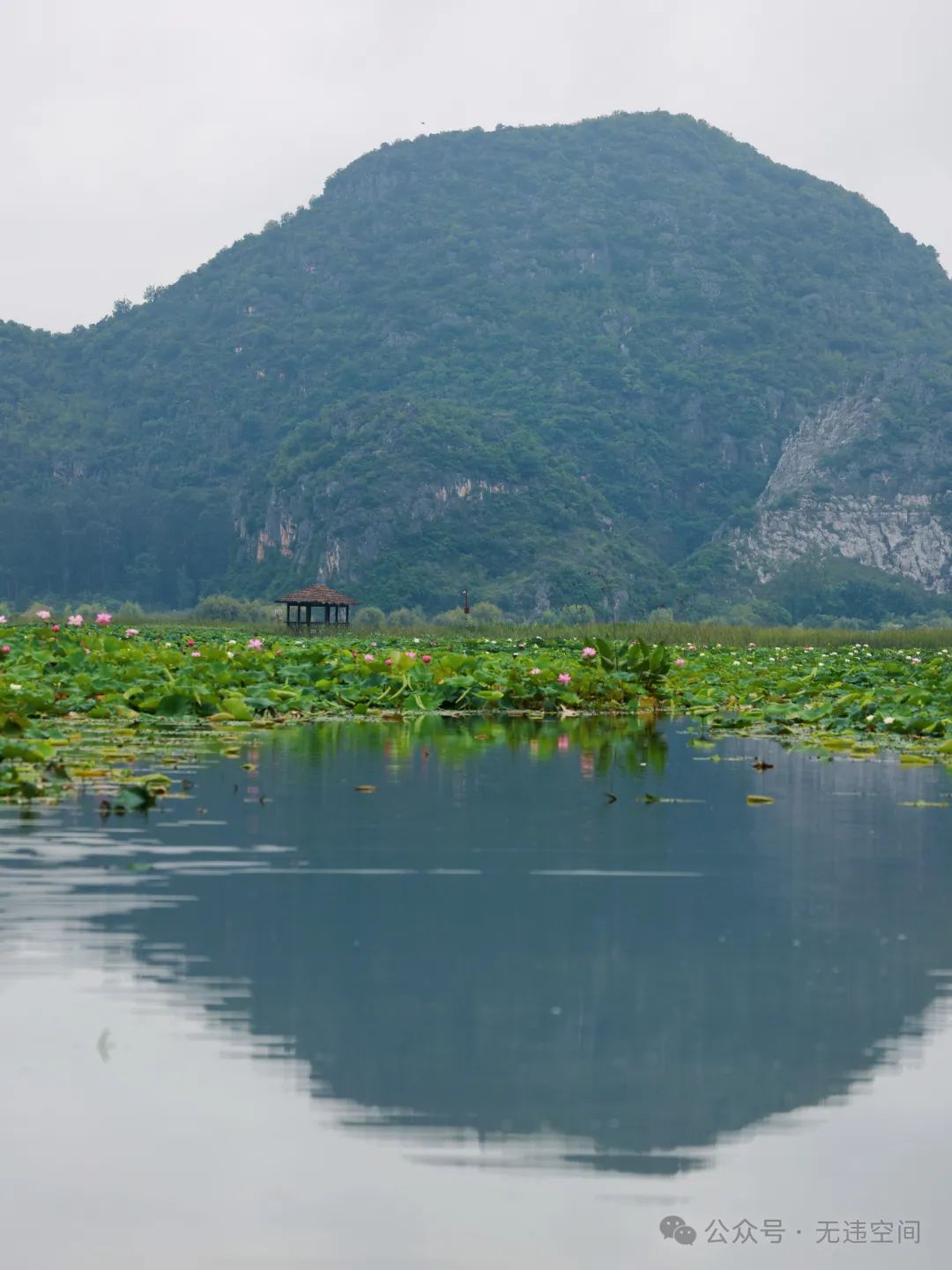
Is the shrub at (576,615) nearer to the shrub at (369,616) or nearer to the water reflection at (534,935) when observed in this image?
the shrub at (369,616)

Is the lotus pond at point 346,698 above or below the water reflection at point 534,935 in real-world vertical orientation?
above

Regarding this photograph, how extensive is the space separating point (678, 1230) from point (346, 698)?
16.8 m

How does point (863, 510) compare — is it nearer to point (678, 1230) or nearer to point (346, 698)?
point (346, 698)

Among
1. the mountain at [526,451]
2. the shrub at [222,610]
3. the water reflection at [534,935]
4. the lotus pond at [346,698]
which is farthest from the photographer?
the mountain at [526,451]

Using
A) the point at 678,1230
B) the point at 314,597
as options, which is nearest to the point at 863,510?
the point at 314,597

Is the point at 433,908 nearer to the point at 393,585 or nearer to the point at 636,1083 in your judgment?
the point at 636,1083

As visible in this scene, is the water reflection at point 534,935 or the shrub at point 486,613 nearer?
the water reflection at point 534,935

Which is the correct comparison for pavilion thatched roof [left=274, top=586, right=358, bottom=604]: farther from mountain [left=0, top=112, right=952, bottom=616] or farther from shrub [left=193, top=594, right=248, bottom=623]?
mountain [left=0, top=112, right=952, bottom=616]

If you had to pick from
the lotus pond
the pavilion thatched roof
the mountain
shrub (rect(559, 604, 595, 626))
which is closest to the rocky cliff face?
the mountain

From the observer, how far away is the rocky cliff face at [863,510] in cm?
14812

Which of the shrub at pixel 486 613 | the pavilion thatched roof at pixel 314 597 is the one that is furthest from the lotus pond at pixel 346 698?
the shrub at pixel 486 613

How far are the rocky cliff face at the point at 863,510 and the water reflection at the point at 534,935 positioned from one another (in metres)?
135

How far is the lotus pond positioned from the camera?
14.9 metres

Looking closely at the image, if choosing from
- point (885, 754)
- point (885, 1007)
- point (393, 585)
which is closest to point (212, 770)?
point (885, 754)
